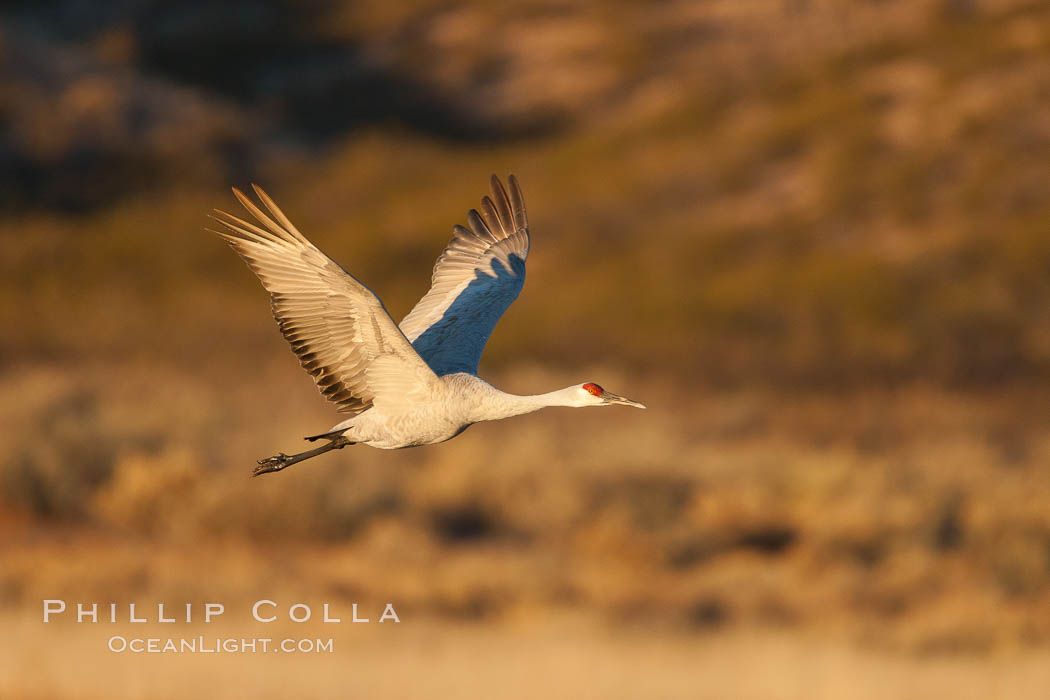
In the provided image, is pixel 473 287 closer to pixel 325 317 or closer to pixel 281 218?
pixel 325 317

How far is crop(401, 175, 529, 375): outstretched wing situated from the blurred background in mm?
5465

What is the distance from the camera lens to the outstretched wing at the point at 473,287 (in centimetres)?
830

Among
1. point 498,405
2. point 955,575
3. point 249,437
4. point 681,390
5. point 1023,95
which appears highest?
point 1023,95

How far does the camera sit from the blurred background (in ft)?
54.6

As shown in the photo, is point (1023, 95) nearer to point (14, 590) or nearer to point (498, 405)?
point (14, 590)

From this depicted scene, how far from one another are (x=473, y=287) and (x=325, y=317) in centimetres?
188

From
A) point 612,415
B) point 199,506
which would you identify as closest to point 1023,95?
point 612,415

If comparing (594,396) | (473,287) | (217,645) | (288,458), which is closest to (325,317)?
(288,458)

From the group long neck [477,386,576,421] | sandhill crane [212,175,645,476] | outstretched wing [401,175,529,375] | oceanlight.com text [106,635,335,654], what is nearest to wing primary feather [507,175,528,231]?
outstretched wing [401,175,529,375]

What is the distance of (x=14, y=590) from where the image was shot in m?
16.3

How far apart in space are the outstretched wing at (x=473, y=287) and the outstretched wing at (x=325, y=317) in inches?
22.2

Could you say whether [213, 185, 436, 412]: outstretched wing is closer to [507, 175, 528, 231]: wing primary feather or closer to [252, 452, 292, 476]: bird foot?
[252, 452, 292, 476]: bird foot

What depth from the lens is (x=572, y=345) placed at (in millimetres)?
31875

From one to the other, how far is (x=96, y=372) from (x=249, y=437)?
682 cm
